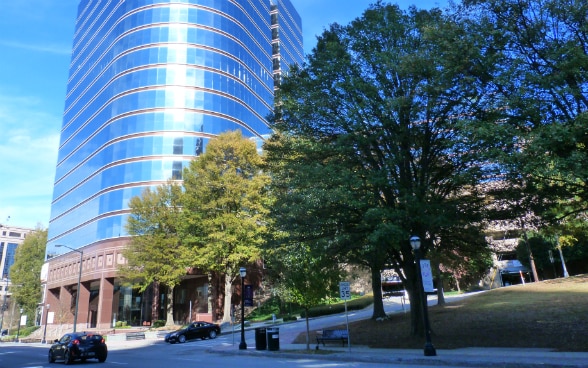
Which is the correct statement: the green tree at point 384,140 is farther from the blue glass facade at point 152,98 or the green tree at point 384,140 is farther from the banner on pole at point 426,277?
the blue glass facade at point 152,98

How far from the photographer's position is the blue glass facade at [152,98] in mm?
55812

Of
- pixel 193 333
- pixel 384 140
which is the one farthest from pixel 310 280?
pixel 193 333

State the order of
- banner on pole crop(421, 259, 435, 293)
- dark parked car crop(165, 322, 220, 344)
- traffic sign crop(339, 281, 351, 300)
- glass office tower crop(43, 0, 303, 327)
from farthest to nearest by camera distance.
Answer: glass office tower crop(43, 0, 303, 327) < dark parked car crop(165, 322, 220, 344) < traffic sign crop(339, 281, 351, 300) < banner on pole crop(421, 259, 435, 293)

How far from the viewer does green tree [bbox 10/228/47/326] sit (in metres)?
82.8

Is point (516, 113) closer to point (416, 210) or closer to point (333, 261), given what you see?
point (416, 210)

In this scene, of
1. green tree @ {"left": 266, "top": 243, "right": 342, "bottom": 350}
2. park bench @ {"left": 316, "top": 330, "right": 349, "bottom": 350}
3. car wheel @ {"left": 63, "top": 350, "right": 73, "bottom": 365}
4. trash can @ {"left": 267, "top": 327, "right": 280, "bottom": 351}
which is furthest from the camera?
green tree @ {"left": 266, "top": 243, "right": 342, "bottom": 350}

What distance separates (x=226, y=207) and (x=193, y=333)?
12.5 metres

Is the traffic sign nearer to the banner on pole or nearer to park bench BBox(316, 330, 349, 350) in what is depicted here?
park bench BBox(316, 330, 349, 350)

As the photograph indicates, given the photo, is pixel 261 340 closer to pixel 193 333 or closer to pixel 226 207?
pixel 193 333

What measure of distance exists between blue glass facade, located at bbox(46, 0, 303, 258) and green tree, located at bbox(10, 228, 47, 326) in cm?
1315

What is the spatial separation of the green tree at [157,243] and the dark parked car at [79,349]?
1952cm

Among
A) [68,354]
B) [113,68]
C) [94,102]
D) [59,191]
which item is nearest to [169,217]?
[68,354]

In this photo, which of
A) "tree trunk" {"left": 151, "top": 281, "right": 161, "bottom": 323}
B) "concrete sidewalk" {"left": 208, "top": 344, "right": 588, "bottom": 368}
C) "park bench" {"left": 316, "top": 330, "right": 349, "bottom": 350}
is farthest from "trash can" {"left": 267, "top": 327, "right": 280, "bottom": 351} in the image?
"tree trunk" {"left": 151, "top": 281, "right": 161, "bottom": 323}

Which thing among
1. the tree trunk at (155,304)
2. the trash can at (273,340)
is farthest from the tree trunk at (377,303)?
the tree trunk at (155,304)
